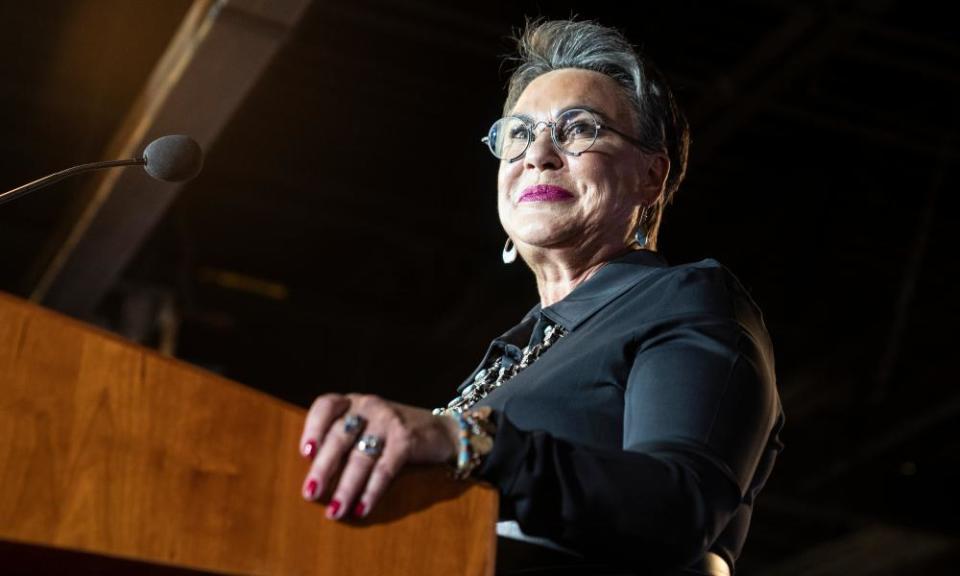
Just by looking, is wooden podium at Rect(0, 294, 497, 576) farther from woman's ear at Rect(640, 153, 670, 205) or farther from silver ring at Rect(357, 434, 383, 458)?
woman's ear at Rect(640, 153, 670, 205)

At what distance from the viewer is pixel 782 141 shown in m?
5.56

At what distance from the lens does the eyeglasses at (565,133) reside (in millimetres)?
1764

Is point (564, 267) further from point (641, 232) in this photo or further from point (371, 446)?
point (371, 446)

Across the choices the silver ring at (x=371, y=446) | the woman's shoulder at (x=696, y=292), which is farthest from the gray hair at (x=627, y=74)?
the silver ring at (x=371, y=446)

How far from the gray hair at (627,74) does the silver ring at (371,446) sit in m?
0.94

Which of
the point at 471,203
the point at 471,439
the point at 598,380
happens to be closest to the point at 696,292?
the point at 598,380

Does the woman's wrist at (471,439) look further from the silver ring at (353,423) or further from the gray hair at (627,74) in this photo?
the gray hair at (627,74)

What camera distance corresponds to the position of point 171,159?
1.56m

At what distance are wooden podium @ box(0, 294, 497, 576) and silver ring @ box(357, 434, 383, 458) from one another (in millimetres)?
27

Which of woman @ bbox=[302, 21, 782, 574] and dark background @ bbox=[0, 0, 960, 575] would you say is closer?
woman @ bbox=[302, 21, 782, 574]

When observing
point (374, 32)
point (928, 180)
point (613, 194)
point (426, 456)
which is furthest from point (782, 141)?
point (426, 456)

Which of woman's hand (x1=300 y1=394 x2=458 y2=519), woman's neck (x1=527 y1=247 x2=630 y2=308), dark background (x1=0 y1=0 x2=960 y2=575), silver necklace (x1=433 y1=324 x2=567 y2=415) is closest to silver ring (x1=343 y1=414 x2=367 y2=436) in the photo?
woman's hand (x1=300 y1=394 x2=458 y2=519)

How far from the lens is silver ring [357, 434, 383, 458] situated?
98cm

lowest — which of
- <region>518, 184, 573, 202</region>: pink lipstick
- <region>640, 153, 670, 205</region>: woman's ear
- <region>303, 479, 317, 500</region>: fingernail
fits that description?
<region>303, 479, 317, 500</region>: fingernail
